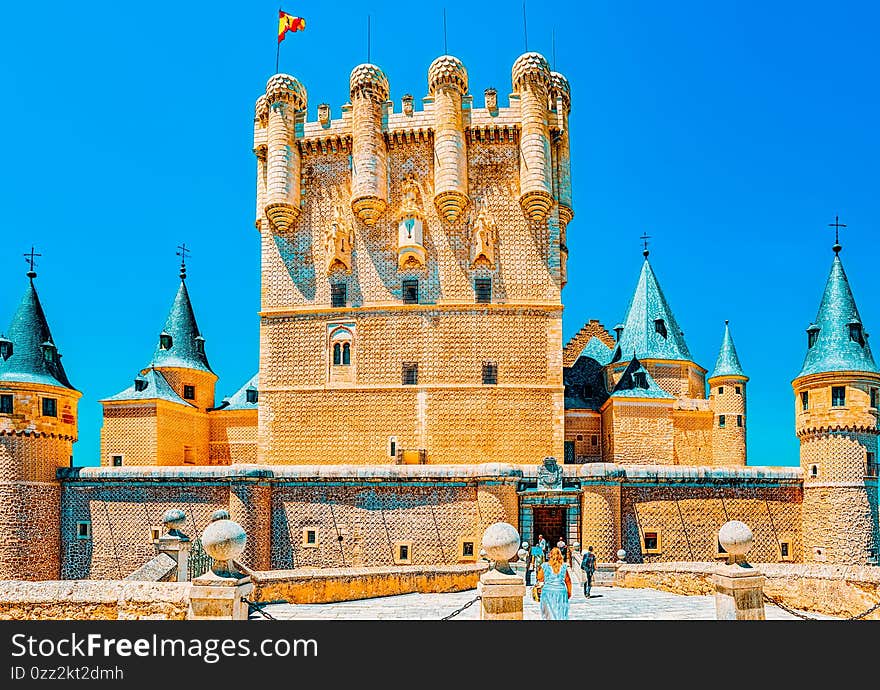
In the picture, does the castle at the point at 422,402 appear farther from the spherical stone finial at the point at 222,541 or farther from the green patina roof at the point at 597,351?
the spherical stone finial at the point at 222,541

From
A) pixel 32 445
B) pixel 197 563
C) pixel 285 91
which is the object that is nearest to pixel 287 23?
pixel 285 91

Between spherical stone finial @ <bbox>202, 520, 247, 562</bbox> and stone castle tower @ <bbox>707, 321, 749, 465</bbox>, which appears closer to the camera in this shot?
spherical stone finial @ <bbox>202, 520, 247, 562</bbox>

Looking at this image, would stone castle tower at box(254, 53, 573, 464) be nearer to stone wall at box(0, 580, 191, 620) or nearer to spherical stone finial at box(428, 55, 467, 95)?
spherical stone finial at box(428, 55, 467, 95)

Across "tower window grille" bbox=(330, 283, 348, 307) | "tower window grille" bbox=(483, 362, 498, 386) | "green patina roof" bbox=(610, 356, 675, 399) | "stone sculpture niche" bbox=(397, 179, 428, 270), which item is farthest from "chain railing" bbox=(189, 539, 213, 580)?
"green patina roof" bbox=(610, 356, 675, 399)

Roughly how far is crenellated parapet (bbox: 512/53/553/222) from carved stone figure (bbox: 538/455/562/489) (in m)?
9.96

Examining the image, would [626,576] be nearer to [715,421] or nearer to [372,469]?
[372,469]

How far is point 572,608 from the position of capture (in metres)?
16.2

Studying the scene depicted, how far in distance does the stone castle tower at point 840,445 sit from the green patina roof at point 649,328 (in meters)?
10.00

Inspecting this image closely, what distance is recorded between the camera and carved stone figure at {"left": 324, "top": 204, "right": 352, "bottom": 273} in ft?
98.1

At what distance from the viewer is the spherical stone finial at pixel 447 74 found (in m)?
29.8

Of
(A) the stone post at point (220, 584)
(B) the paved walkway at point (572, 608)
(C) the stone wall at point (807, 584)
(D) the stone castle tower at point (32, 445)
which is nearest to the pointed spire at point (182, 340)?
(D) the stone castle tower at point (32, 445)

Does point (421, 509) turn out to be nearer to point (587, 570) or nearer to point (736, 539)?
point (587, 570)
